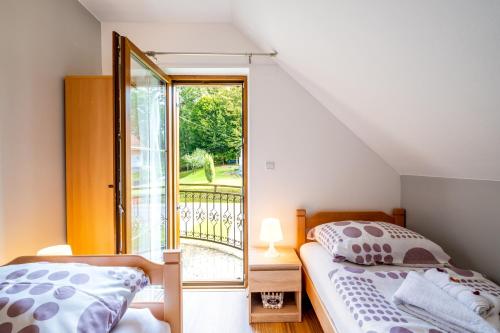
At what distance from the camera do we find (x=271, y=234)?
7.63ft

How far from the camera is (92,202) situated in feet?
6.70

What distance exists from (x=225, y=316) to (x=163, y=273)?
1.32 metres

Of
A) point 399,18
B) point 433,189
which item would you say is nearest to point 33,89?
point 399,18

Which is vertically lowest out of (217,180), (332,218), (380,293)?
(380,293)

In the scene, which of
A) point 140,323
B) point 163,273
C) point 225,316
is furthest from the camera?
point 225,316

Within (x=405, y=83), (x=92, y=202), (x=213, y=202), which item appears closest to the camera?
(x=405, y=83)

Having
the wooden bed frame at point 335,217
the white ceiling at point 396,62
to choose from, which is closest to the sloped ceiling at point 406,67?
Answer: the white ceiling at point 396,62

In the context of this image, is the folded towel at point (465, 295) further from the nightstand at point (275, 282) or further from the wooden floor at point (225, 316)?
the wooden floor at point (225, 316)

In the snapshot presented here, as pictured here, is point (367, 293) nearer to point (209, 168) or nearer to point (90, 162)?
point (90, 162)

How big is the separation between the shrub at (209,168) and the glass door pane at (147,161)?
2.07 metres

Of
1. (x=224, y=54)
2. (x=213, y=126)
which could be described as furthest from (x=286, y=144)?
(x=213, y=126)

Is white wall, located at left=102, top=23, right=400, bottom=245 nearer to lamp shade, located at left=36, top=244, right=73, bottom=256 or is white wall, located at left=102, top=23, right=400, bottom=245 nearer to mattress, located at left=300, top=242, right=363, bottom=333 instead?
mattress, located at left=300, top=242, right=363, bottom=333

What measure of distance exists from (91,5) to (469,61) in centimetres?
279

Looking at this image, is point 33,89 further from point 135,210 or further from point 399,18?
point 399,18
